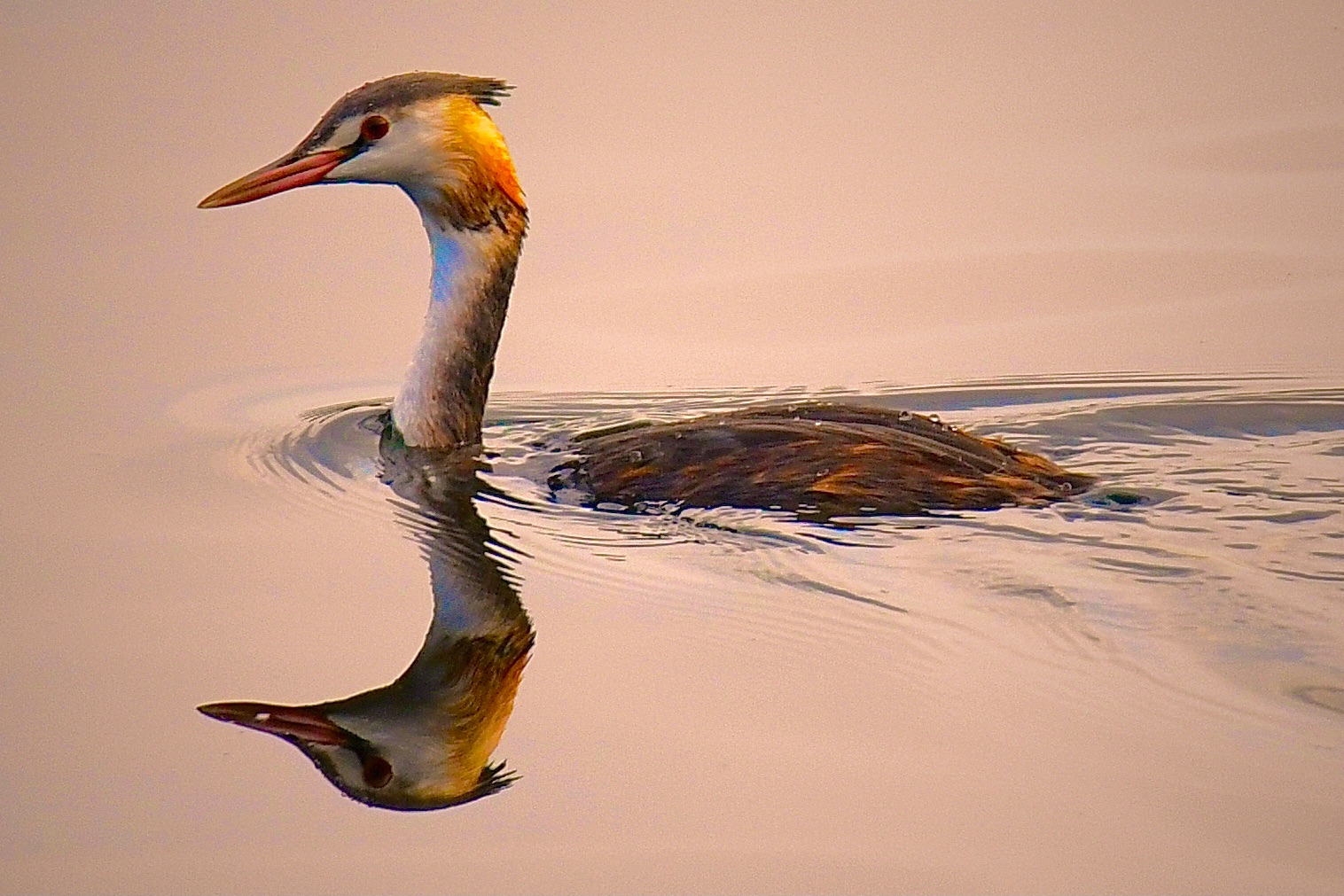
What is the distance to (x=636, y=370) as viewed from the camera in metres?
9.01

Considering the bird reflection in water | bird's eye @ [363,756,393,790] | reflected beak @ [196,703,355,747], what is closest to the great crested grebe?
the bird reflection in water

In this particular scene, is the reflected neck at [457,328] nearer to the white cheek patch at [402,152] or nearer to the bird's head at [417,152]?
the bird's head at [417,152]

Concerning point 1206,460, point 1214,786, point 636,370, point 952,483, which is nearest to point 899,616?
point 952,483

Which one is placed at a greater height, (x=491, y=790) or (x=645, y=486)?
(x=645, y=486)

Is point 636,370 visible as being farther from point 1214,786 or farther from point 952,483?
point 1214,786

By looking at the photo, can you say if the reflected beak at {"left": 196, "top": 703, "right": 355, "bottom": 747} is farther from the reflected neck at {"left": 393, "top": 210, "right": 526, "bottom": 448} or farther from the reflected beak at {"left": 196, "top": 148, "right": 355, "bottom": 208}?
the reflected beak at {"left": 196, "top": 148, "right": 355, "bottom": 208}

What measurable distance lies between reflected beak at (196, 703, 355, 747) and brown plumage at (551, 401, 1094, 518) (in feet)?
5.79

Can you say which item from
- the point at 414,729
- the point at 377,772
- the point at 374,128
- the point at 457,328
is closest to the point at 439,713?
the point at 414,729

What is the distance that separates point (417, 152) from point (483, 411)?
1.06 m

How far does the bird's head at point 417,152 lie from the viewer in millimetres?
7629

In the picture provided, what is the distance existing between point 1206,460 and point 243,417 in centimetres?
375

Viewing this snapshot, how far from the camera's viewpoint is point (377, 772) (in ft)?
17.5

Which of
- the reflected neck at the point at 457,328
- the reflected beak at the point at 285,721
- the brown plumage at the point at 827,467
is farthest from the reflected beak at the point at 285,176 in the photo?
the reflected beak at the point at 285,721

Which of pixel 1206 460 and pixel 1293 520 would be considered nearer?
pixel 1293 520
